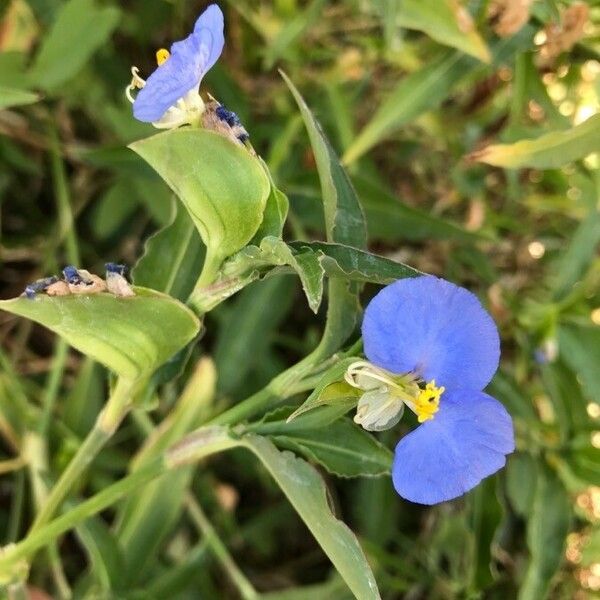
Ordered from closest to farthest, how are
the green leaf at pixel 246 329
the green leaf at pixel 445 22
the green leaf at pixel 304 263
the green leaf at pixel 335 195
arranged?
the green leaf at pixel 304 263 < the green leaf at pixel 335 195 < the green leaf at pixel 445 22 < the green leaf at pixel 246 329

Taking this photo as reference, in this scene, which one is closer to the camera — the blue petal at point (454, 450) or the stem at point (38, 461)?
the blue petal at point (454, 450)

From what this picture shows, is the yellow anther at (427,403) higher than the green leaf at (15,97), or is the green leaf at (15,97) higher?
the green leaf at (15,97)

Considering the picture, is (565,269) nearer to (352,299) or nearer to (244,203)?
(352,299)

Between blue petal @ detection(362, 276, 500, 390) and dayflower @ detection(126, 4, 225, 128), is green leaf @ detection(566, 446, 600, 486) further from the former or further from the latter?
dayflower @ detection(126, 4, 225, 128)

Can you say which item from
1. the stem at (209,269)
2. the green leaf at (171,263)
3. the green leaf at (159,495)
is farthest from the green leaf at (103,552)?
the stem at (209,269)

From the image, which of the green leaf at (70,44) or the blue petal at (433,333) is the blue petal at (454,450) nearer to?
the blue petal at (433,333)
